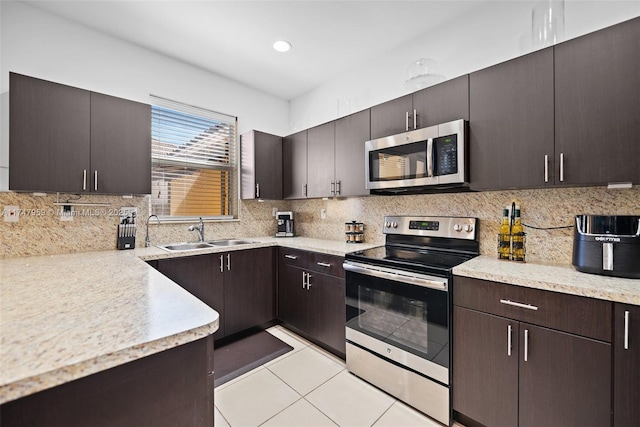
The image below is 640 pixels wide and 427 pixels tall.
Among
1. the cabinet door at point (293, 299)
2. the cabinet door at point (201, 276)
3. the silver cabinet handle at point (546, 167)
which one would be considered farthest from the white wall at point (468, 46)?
the cabinet door at point (201, 276)

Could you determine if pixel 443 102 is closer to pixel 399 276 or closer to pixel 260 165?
pixel 399 276

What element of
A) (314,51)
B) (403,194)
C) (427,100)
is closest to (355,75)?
(314,51)

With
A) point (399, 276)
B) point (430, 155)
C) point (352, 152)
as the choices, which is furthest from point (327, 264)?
point (430, 155)

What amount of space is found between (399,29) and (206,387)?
282cm

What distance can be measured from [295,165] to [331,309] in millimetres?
1652

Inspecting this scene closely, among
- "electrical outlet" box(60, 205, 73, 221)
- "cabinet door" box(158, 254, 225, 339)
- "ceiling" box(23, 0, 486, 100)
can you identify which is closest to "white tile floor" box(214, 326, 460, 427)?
"cabinet door" box(158, 254, 225, 339)

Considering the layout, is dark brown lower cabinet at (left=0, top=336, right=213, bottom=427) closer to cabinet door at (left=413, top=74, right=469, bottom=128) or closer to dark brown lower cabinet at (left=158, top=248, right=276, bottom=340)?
dark brown lower cabinet at (left=158, top=248, right=276, bottom=340)

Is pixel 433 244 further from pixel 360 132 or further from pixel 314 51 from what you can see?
pixel 314 51

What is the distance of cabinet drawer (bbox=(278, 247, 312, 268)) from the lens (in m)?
2.57

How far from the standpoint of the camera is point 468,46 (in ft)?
7.21

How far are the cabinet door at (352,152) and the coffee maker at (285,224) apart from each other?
1.02 metres

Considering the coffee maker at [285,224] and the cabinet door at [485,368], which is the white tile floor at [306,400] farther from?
the coffee maker at [285,224]

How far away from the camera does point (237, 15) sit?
218cm

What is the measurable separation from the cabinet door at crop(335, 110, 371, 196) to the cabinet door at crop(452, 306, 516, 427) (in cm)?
129
